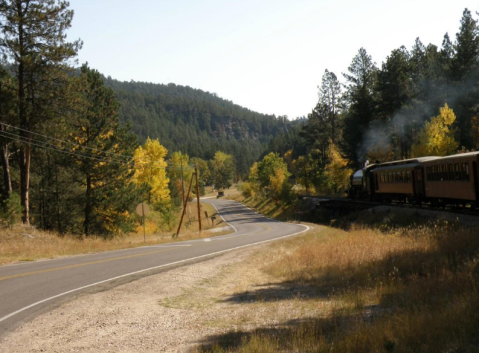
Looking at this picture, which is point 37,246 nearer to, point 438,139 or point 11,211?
point 11,211

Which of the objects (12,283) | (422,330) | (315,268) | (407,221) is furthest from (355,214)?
(422,330)

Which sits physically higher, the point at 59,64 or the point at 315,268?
the point at 59,64

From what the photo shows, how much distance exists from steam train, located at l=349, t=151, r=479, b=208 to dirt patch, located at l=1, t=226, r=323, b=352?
10995 millimetres

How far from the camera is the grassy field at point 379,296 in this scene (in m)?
7.06

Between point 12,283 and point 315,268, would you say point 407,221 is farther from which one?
point 12,283

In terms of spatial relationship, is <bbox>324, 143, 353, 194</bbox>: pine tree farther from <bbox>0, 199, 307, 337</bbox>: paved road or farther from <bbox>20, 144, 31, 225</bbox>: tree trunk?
<bbox>20, 144, 31, 225</bbox>: tree trunk

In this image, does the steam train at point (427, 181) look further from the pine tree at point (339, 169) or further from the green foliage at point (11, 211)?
the green foliage at point (11, 211)

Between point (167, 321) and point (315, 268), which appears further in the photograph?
point (315, 268)

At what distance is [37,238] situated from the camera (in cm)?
2639

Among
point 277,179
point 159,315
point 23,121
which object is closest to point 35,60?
point 23,121

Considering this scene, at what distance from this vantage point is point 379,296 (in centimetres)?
1086

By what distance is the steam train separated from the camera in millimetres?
20516

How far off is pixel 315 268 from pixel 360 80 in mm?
52456

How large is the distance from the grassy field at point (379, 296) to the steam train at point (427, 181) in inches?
107
